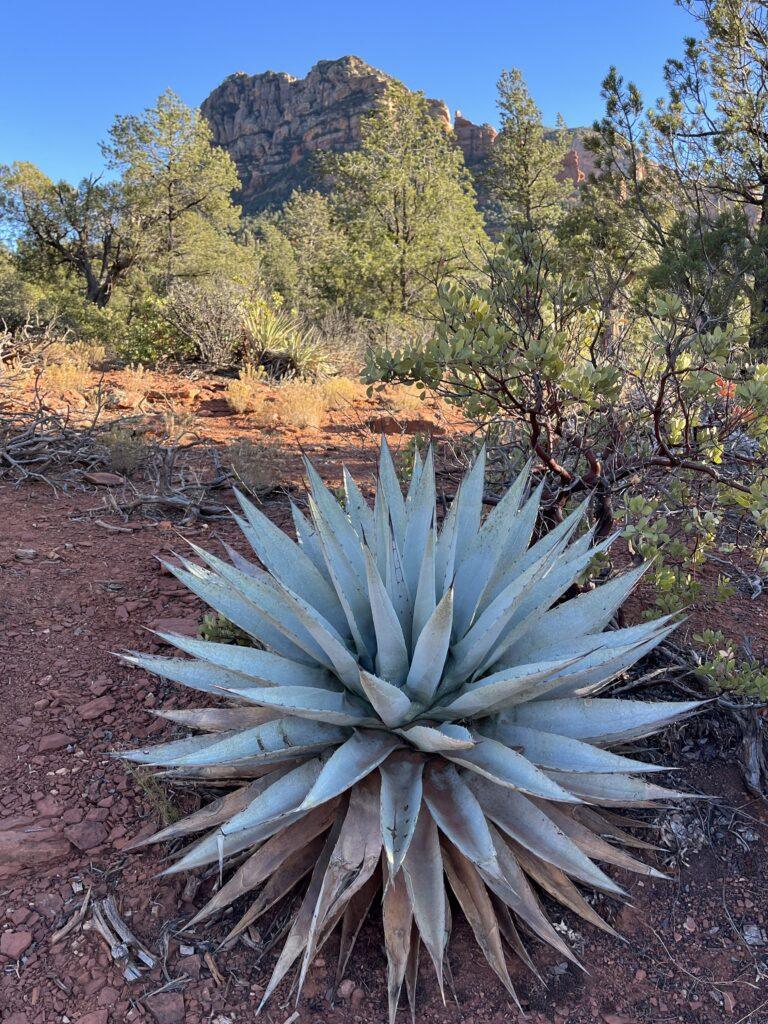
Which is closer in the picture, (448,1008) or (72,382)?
(448,1008)

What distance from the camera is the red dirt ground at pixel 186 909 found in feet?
5.77

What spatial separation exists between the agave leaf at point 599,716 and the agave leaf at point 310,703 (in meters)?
0.48

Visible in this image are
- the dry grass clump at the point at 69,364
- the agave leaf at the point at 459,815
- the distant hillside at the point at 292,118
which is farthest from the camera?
the distant hillside at the point at 292,118

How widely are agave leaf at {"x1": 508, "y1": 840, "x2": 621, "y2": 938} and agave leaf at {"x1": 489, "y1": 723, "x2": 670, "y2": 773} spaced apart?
30cm

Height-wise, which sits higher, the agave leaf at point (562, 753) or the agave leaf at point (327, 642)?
the agave leaf at point (327, 642)

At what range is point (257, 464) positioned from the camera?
5367 millimetres

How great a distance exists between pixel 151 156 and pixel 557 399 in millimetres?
18442

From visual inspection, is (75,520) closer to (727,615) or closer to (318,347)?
(727,615)

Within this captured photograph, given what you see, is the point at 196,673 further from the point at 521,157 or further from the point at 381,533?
the point at 521,157

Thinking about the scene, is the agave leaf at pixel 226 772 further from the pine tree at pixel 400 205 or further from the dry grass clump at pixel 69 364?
the pine tree at pixel 400 205

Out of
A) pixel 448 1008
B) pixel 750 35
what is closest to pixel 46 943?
pixel 448 1008

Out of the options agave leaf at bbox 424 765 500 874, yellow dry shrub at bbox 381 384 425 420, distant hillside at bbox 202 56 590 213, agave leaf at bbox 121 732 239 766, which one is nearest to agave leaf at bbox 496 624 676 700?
agave leaf at bbox 424 765 500 874

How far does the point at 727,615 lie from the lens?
326 cm

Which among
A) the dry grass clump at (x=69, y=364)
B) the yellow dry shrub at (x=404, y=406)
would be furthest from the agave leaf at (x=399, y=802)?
the dry grass clump at (x=69, y=364)
